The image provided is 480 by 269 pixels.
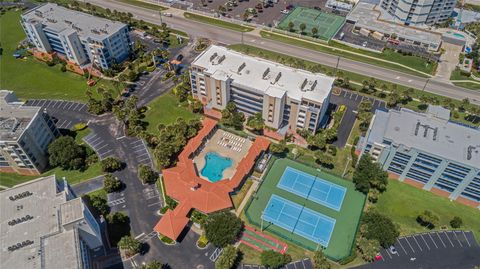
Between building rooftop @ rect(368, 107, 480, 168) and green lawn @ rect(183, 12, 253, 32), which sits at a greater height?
building rooftop @ rect(368, 107, 480, 168)

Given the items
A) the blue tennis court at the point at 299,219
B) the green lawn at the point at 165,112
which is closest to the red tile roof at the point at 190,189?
the blue tennis court at the point at 299,219

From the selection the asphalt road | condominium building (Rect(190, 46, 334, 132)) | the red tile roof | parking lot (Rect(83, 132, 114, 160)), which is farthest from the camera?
the asphalt road

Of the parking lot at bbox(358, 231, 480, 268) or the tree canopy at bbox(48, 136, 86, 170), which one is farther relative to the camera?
the tree canopy at bbox(48, 136, 86, 170)

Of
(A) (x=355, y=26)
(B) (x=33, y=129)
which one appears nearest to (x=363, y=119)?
(A) (x=355, y=26)

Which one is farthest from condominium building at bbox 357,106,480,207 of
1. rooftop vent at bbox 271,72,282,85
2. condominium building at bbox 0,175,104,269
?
condominium building at bbox 0,175,104,269

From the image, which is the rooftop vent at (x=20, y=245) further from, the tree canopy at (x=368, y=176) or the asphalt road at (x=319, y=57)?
the asphalt road at (x=319, y=57)

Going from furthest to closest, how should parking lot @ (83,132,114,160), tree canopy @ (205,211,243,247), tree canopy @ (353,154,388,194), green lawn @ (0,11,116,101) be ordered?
green lawn @ (0,11,116,101) → parking lot @ (83,132,114,160) → tree canopy @ (353,154,388,194) → tree canopy @ (205,211,243,247)

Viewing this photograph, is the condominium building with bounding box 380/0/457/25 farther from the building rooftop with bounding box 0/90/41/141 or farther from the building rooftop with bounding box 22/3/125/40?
the building rooftop with bounding box 0/90/41/141
